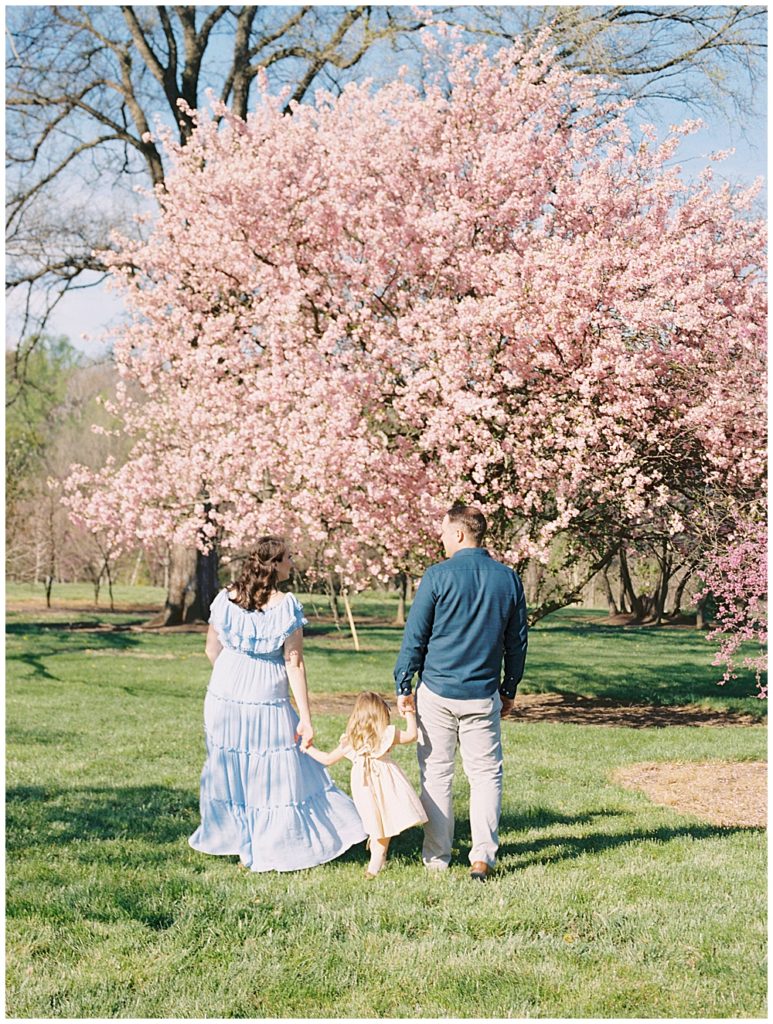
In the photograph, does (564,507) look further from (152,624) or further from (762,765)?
(152,624)

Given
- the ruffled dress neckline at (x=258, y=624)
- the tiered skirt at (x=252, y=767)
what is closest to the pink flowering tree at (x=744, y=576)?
the tiered skirt at (x=252, y=767)

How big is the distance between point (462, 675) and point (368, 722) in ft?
1.82

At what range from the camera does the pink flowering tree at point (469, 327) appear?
30.3ft

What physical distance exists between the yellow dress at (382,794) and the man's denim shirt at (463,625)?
423 millimetres

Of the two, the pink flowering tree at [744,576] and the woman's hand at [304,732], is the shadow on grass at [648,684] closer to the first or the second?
the pink flowering tree at [744,576]

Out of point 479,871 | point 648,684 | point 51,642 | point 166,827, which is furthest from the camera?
point 51,642

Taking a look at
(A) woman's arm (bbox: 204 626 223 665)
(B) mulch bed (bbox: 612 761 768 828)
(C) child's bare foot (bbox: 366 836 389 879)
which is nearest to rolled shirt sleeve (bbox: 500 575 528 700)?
(C) child's bare foot (bbox: 366 836 389 879)

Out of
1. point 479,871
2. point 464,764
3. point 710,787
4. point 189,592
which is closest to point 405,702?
point 464,764

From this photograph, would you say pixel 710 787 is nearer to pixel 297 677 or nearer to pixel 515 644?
pixel 515 644

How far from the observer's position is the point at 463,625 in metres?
5.02

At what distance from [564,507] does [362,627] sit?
1548 centimetres

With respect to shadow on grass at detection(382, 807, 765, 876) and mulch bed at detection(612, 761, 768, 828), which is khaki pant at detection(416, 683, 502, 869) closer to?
shadow on grass at detection(382, 807, 765, 876)

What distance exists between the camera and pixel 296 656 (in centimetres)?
530

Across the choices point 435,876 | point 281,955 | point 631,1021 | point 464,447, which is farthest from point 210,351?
point 631,1021
